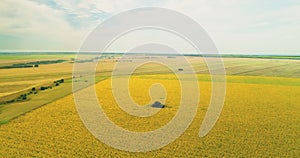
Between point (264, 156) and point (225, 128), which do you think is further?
point (225, 128)

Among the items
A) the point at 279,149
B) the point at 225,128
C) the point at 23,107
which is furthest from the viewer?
the point at 23,107

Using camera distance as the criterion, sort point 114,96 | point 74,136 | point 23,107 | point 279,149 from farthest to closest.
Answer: point 114,96 → point 23,107 → point 74,136 → point 279,149

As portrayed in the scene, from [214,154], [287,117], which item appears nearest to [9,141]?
[214,154]

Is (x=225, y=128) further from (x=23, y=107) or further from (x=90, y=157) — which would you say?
(x=23, y=107)

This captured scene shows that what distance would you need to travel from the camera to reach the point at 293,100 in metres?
32.3

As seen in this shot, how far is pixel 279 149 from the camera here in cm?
1556

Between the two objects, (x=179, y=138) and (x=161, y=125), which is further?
(x=161, y=125)

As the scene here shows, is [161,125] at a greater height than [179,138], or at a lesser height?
lesser

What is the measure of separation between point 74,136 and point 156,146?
623 centimetres

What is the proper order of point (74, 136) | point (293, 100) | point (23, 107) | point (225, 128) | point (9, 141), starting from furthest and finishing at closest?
1. point (293, 100)
2. point (23, 107)
3. point (225, 128)
4. point (74, 136)
5. point (9, 141)

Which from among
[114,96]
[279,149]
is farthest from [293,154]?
[114,96]

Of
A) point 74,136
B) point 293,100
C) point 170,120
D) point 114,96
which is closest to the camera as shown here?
point 74,136

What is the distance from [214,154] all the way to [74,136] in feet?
32.9

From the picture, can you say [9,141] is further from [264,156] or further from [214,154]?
[264,156]
